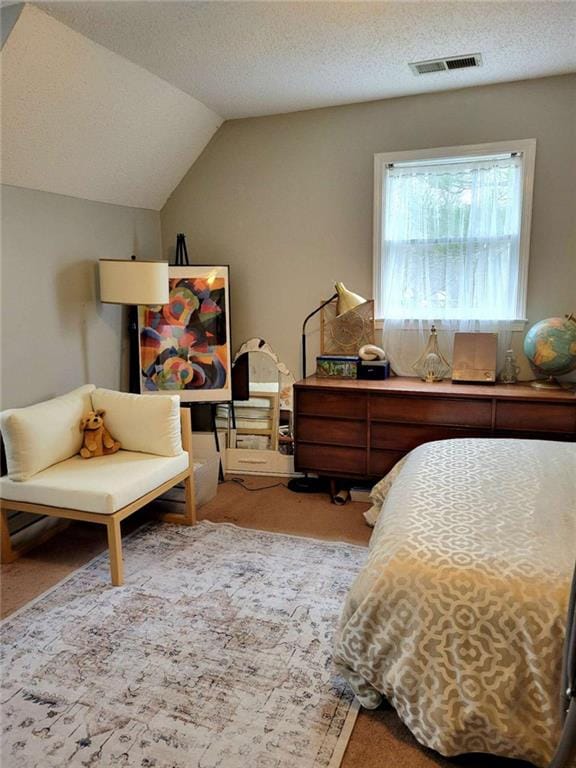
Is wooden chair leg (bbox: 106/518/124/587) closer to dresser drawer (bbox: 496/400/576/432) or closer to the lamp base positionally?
the lamp base

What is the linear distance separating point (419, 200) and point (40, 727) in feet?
10.8

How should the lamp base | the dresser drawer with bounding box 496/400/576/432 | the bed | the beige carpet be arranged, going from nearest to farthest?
the bed
the beige carpet
the dresser drawer with bounding box 496/400/576/432
the lamp base

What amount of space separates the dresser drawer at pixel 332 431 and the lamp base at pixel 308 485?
417 mm

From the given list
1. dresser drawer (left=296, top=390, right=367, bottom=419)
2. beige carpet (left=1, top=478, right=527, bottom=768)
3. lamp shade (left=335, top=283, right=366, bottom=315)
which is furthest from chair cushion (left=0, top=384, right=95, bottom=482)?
lamp shade (left=335, top=283, right=366, bottom=315)

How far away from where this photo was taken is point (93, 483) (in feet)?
8.56

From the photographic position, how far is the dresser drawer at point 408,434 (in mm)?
3191

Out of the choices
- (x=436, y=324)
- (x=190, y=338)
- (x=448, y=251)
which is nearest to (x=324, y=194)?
(x=448, y=251)

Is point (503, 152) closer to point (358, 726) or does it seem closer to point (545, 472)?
point (545, 472)

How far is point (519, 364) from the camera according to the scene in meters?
3.49

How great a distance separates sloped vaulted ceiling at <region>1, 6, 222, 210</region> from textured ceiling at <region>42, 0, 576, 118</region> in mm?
110

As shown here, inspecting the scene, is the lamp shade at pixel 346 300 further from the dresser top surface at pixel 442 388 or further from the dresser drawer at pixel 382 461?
the dresser drawer at pixel 382 461

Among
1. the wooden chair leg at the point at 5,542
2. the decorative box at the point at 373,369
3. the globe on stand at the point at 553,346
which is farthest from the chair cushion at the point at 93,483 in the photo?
the globe on stand at the point at 553,346

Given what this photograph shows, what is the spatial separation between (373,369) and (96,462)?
1753mm

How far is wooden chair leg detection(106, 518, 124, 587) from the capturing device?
2525 mm
